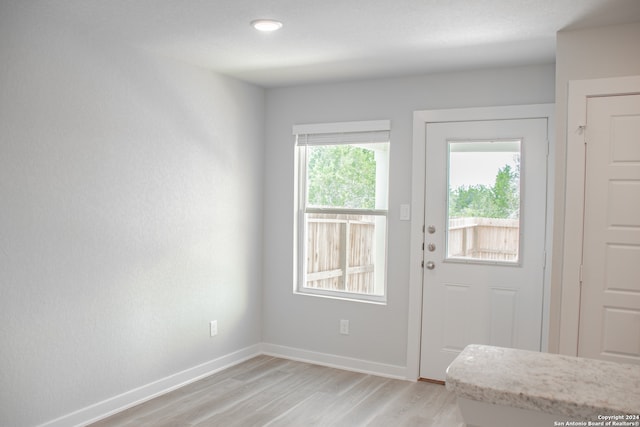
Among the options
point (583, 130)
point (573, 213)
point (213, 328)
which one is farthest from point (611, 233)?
point (213, 328)

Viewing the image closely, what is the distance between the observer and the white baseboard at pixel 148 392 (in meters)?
3.05

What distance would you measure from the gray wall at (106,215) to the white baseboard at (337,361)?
0.41 meters

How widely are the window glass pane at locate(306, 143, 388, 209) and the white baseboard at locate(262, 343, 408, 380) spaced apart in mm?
1257

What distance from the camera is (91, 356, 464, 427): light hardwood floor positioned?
3.21m

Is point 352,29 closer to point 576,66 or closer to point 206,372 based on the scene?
point 576,66

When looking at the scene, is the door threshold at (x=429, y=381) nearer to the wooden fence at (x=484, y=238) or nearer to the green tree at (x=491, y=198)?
the wooden fence at (x=484, y=238)

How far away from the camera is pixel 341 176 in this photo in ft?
14.5

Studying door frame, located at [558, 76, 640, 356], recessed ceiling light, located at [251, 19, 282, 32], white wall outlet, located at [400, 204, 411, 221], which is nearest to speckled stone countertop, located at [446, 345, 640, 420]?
door frame, located at [558, 76, 640, 356]

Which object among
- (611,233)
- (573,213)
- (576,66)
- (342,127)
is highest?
(576,66)

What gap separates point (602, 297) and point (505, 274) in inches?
35.4

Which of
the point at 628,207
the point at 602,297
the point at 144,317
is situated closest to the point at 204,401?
the point at 144,317

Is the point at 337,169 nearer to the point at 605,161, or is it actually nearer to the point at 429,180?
the point at 429,180

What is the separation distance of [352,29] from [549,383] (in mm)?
2358

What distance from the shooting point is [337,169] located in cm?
444
